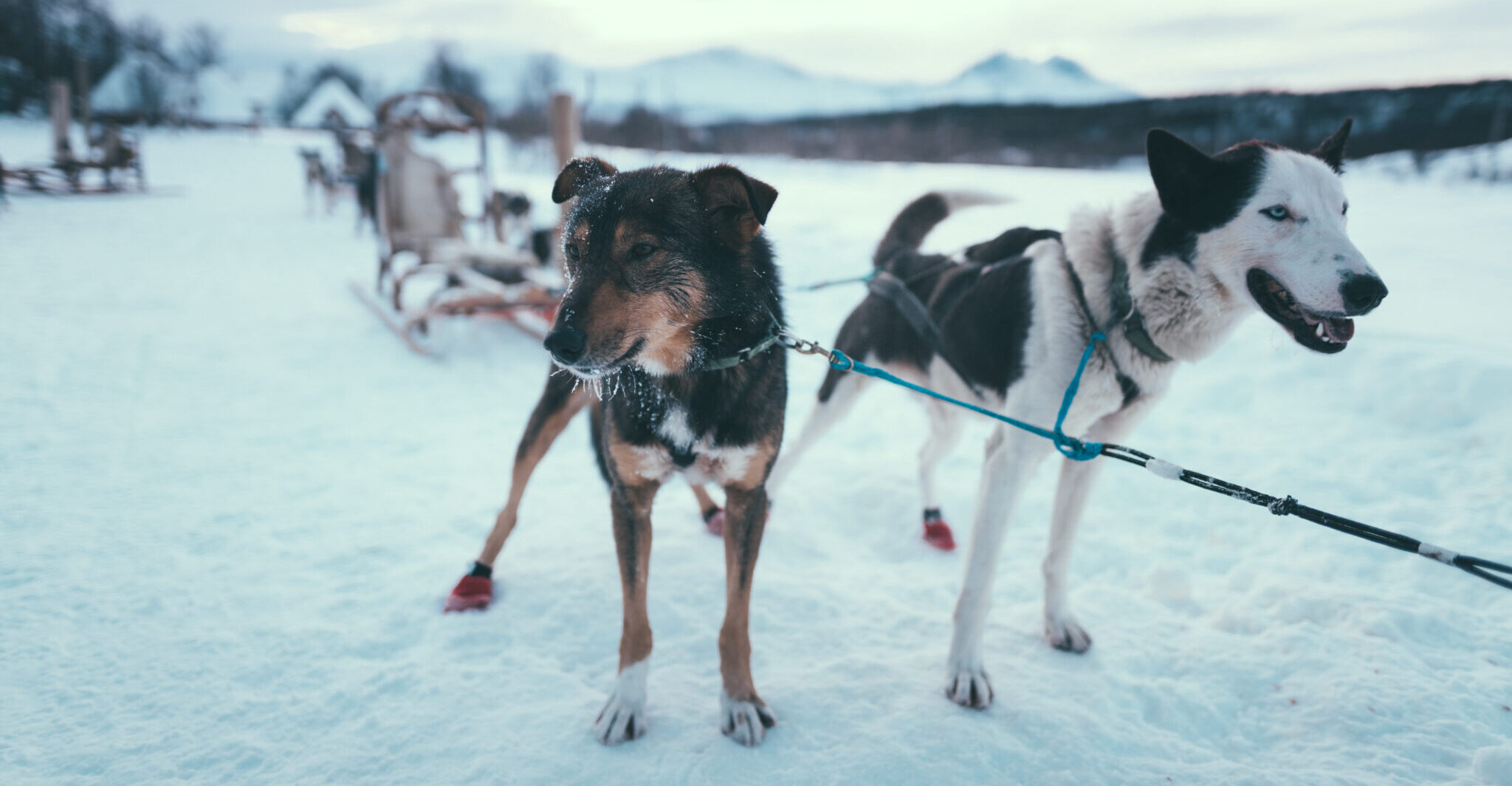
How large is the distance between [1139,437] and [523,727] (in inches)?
156

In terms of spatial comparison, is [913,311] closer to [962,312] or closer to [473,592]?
[962,312]

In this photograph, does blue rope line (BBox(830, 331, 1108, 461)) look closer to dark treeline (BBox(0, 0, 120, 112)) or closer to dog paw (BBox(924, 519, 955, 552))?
dog paw (BBox(924, 519, 955, 552))

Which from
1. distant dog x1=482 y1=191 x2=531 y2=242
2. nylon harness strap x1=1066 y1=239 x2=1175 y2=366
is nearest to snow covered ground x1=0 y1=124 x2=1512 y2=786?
nylon harness strap x1=1066 y1=239 x2=1175 y2=366

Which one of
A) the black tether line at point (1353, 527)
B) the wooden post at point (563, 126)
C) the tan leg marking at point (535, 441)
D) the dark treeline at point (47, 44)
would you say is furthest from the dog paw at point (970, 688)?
the dark treeline at point (47, 44)

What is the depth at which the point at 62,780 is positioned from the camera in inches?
71.2

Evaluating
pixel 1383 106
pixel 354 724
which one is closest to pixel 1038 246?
pixel 354 724

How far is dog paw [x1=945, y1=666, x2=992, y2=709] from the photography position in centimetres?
221

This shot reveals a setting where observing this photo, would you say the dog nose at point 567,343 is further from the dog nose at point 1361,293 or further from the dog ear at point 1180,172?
the dog nose at point 1361,293

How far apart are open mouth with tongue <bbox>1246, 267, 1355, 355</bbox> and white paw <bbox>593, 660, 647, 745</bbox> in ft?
6.51

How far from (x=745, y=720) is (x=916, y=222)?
7.23ft

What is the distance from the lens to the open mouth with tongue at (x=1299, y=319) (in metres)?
1.77

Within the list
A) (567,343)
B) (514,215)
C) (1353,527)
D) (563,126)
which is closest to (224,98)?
(514,215)

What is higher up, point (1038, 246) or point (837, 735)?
point (1038, 246)

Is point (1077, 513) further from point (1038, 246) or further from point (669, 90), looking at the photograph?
point (669, 90)
